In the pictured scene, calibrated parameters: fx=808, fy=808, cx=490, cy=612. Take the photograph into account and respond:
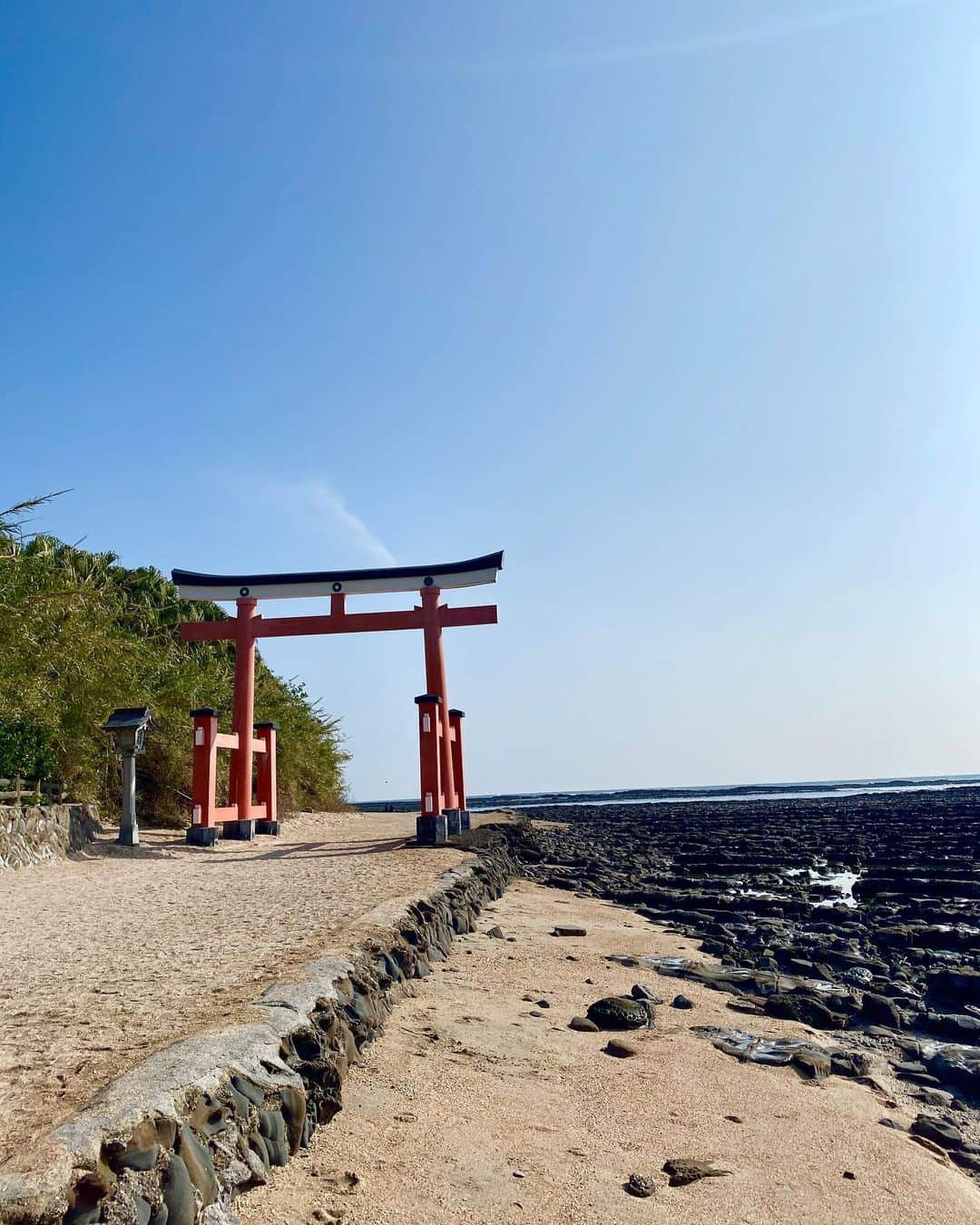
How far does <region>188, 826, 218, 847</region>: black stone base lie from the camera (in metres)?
14.1

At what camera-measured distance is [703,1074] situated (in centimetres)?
507

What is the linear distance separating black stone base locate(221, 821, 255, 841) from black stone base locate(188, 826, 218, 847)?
1.12 m

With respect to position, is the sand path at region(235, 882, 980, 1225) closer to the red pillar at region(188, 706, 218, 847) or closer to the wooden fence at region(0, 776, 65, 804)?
the wooden fence at region(0, 776, 65, 804)

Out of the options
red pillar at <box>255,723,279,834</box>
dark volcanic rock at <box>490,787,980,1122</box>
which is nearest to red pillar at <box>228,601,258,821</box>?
red pillar at <box>255,723,279,834</box>

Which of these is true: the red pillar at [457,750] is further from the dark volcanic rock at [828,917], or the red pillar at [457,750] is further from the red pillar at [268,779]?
the red pillar at [268,779]

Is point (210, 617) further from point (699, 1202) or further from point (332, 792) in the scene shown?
point (699, 1202)

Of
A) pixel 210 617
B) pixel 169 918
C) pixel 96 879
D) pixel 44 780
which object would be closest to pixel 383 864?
pixel 96 879

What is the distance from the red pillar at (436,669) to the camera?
51.9 ft

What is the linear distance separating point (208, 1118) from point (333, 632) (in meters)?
13.9

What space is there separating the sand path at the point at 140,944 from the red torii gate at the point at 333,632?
2343 mm

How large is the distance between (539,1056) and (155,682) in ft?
44.5

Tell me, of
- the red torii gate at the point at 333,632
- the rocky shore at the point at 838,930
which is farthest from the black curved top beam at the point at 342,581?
the rocky shore at the point at 838,930

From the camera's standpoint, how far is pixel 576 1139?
4004mm

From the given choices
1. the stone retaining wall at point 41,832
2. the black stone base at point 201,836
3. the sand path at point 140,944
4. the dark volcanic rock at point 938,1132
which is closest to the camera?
the sand path at point 140,944
